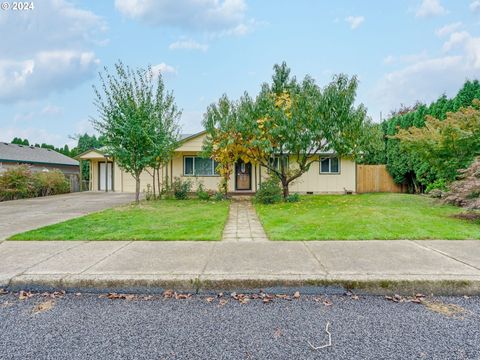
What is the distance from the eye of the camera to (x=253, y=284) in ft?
10.6

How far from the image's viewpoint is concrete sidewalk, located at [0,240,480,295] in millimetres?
3236

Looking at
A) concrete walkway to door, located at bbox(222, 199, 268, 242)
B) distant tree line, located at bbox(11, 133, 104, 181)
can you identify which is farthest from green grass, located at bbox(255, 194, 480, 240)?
distant tree line, located at bbox(11, 133, 104, 181)

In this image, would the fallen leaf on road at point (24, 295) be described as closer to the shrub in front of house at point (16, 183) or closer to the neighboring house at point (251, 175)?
the neighboring house at point (251, 175)

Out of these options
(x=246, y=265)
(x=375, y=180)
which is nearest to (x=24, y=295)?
(x=246, y=265)

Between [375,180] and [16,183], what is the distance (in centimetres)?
2036

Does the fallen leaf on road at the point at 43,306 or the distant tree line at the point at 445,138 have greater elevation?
the distant tree line at the point at 445,138

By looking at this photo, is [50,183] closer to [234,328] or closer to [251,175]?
[251,175]

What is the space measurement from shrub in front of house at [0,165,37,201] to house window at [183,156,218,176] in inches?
319

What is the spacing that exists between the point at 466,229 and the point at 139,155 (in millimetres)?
10385

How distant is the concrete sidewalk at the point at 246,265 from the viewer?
324cm

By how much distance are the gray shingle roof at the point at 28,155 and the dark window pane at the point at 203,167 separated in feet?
51.5

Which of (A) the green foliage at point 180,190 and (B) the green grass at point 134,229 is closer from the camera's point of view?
(B) the green grass at point 134,229

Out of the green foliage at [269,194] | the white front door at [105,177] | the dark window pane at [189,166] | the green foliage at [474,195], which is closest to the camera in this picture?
the green foliage at [474,195]
